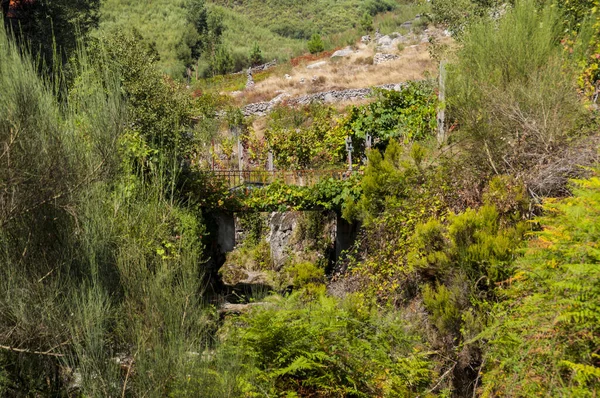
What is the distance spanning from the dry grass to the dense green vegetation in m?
16.9

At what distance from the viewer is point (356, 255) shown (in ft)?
27.2

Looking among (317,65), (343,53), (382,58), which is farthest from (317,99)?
(343,53)

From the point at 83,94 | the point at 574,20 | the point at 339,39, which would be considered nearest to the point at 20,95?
the point at 83,94

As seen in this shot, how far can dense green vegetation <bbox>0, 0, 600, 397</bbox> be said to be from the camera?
133 inches

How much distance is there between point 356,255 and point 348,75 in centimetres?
2044

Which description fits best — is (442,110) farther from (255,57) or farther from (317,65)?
(255,57)

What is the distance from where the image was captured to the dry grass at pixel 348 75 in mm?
25039

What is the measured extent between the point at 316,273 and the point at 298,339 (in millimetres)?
3377

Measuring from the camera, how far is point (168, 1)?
52.3 m

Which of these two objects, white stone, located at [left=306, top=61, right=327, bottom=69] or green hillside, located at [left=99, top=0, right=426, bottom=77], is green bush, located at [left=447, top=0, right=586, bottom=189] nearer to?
green hillside, located at [left=99, top=0, right=426, bottom=77]

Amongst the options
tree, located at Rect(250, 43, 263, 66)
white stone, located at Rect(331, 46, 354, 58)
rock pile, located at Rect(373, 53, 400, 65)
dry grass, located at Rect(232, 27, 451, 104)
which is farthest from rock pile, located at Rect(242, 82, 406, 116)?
tree, located at Rect(250, 43, 263, 66)

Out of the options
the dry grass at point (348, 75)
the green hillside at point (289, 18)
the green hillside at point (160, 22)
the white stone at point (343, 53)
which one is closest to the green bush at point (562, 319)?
the dry grass at point (348, 75)

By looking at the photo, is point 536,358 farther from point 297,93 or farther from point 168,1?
point 168,1

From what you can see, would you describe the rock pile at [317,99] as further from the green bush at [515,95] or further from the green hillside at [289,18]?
the green hillside at [289,18]
